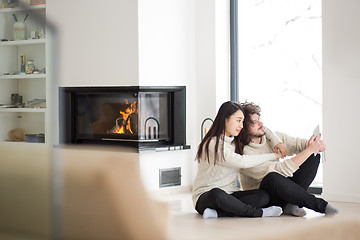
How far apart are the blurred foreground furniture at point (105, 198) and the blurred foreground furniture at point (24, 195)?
0.04m

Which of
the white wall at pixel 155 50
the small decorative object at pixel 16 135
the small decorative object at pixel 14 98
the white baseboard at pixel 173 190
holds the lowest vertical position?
the white baseboard at pixel 173 190

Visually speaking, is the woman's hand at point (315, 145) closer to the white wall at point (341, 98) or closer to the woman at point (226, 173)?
the woman at point (226, 173)

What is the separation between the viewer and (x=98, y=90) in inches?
253

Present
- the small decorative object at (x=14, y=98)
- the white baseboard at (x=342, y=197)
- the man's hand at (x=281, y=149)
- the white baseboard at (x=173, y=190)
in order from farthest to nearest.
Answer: the white baseboard at (x=173, y=190)
the white baseboard at (x=342, y=197)
the man's hand at (x=281, y=149)
the small decorative object at (x=14, y=98)

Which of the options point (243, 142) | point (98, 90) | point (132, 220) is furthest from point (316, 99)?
point (132, 220)

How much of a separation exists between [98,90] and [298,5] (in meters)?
2.34

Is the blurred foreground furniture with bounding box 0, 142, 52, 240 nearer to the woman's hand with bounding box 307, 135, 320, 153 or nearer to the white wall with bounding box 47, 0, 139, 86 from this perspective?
the woman's hand with bounding box 307, 135, 320, 153

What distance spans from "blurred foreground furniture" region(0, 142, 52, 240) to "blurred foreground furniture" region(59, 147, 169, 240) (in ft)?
0.13

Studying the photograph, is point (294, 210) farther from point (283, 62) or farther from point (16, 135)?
point (16, 135)

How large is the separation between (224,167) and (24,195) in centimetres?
366

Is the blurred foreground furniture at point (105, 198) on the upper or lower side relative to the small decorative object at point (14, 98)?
lower

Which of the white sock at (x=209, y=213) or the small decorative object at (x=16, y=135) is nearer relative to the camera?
the small decorative object at (x=16, y=135)

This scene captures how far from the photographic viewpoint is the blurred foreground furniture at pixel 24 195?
103cm

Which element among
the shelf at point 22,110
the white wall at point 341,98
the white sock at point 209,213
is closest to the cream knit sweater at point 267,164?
the white sock at point 209,213
